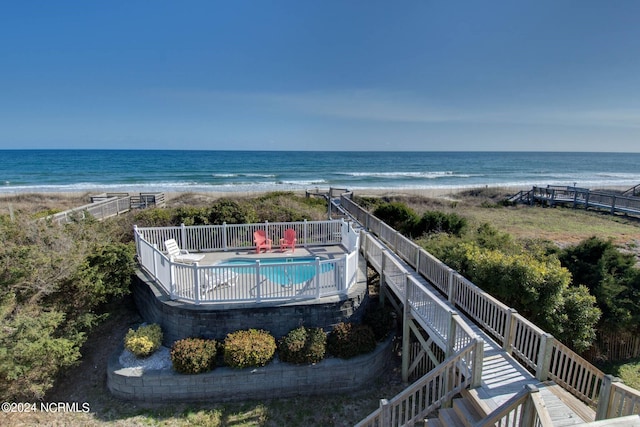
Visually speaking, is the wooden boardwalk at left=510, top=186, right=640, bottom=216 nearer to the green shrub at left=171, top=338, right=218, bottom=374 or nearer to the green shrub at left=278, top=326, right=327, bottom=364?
the green shrub at left=278, top=326, right=327, bottom=364

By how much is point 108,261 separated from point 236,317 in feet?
12.1

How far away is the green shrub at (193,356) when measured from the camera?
664cm

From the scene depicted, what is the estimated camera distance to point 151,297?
799cm

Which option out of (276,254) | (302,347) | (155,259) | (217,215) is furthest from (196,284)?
(217,215)

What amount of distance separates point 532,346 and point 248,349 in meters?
4.91

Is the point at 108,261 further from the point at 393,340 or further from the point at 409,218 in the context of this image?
the point at 409,218

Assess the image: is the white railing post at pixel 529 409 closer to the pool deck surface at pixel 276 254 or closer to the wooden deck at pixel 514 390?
the wooden deck at pixel 514 390

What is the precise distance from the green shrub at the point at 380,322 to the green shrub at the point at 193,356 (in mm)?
3382

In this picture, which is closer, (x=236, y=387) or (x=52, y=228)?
(x=236, y=387)

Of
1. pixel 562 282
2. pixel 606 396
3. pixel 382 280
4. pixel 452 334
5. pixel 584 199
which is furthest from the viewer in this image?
pixel 584 199

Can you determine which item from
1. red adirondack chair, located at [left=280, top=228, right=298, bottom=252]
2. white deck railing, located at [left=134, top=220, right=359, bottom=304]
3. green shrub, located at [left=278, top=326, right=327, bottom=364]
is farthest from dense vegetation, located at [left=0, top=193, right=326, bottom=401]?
red adirondack chair, located at [left=280, top=228, right=298, bottom=252]

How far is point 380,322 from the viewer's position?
7.79 metres

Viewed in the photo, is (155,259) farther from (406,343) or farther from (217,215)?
(406,343)

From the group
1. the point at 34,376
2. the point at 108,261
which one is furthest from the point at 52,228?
the point at 34,376
